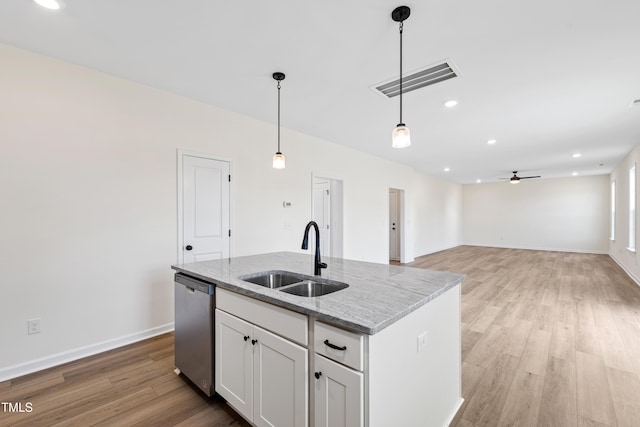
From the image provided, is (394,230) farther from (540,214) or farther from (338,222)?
(540,214)

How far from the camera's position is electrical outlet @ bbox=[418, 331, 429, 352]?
4.72 feet

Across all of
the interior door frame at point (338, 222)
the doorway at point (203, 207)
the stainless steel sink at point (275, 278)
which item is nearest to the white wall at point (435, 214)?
the interior door frame at point (338, 222)

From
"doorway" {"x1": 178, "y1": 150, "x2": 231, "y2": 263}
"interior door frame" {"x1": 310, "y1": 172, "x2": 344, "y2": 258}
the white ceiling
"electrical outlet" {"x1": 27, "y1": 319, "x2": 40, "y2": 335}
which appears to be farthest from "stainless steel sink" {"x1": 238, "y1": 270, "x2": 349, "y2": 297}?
"interior door frame" {"x1": 310, "y1": 172, "x2": 344, "y2": 258}

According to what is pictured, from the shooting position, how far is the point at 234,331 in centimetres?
173

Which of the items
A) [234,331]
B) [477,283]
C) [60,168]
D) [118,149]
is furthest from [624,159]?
[60,168]

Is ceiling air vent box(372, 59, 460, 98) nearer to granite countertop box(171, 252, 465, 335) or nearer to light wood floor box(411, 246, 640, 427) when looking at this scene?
granite countertop box(171, 252, 465, 335)

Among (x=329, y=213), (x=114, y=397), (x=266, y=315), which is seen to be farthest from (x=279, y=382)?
(x=329, y=213)

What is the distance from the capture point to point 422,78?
2709mm

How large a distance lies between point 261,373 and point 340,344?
65cm

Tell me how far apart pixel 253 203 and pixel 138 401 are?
2476 mm

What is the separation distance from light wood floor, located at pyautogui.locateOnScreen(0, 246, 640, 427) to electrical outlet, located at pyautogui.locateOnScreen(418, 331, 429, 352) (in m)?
0.80

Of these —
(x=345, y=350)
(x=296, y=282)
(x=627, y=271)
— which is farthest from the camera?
(x=627, y=271)

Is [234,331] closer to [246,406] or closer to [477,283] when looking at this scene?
[246,406]

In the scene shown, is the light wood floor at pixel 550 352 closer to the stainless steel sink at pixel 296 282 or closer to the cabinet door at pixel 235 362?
the stainless steel sink at pixel 296 282
